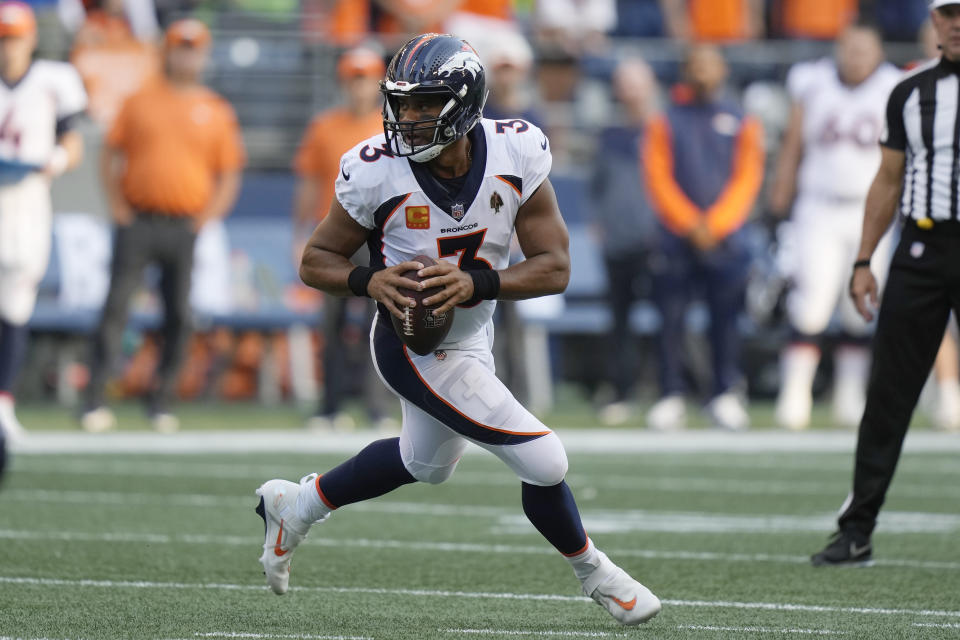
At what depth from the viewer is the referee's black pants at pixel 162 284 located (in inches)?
416

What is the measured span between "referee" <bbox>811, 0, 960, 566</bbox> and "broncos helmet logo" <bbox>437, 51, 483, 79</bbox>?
1742 mm

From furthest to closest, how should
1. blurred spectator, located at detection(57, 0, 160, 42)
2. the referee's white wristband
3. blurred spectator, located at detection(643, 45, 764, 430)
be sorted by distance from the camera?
blurred spectator, located at detection(57, 0, 160, 42)
blurred spectator, located at detection(643, 45, 764, 430)
the referee's white wristband

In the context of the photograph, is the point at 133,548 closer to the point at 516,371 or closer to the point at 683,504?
the point at 683,504

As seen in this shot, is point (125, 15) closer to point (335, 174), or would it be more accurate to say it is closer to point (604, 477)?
point (335, 174)

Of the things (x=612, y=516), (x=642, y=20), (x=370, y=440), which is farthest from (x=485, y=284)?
(x=642, y=20)

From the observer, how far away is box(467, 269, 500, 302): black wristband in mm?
4395

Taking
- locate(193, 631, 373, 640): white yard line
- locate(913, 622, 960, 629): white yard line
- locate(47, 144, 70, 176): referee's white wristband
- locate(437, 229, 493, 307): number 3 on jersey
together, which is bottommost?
locate(913, 622, 960, 629): white yard line

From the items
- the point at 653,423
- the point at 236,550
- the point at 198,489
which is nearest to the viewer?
the point at 236,550

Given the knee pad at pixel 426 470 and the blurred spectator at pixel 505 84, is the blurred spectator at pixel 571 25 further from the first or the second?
the knee pad at pixel 426 470

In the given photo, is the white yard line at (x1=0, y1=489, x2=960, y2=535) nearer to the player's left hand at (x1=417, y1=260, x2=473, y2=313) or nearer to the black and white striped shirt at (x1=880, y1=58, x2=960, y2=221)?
the black and white striped shirt at (x1=880, y1=58, x2=960, y2=221)

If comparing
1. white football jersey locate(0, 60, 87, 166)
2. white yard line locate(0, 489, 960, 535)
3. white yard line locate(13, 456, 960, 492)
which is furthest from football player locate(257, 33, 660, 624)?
white football jersey locate(0, 60, 87, 166)

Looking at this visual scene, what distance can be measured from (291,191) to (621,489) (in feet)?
21.8

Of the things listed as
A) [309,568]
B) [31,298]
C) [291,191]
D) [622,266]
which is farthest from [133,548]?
[291,191]

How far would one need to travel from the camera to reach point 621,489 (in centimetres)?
791
